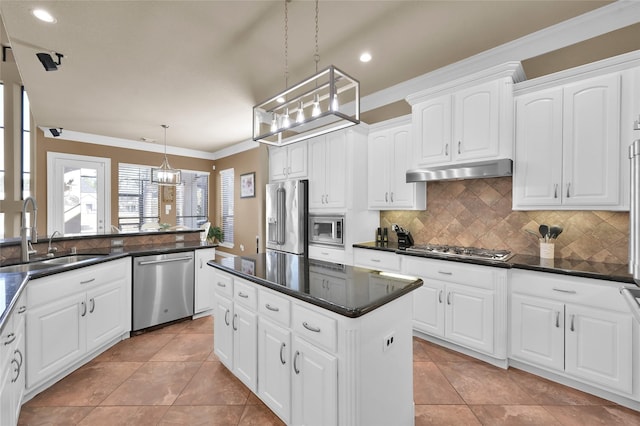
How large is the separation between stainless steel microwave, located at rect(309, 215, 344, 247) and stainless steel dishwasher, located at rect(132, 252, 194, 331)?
1.58m

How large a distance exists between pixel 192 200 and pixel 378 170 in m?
5.25

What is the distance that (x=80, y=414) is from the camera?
192cm

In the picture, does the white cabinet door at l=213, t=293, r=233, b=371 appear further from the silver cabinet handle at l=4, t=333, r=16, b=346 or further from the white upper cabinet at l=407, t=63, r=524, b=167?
the white upper cabinet at l=407, t=63, r=524, b=167

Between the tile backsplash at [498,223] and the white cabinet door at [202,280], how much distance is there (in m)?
2.37

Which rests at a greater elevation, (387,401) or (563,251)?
(563,251)

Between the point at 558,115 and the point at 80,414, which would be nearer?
the point at 80,414

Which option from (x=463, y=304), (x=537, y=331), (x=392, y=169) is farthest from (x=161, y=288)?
(x=537, y=331)

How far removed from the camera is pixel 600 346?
2.00 metres

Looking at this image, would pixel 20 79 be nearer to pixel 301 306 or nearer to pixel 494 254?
pixel 301 306

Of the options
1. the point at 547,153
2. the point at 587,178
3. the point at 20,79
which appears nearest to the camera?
the point at 587,178

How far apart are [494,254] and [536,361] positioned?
0.90 metres

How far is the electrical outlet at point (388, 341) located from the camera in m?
1.51

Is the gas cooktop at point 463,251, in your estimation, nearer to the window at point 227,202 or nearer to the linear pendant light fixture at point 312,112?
the linear pendant light fixture at point 312,112

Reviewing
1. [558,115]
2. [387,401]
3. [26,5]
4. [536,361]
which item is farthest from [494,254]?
[26,5]
